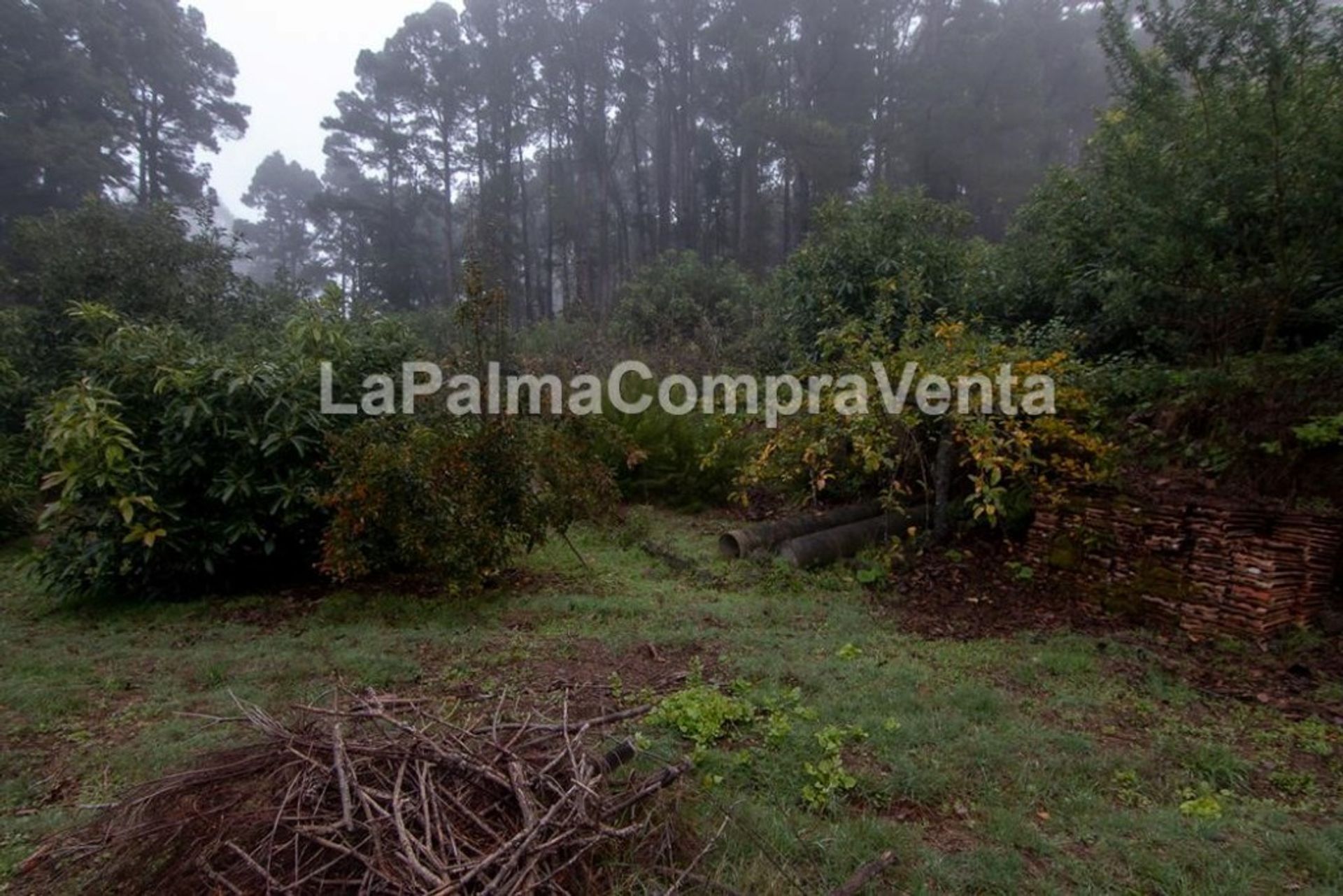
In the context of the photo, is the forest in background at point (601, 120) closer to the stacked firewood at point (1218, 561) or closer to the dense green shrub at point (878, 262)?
the dense green shrub at point (878, 262)

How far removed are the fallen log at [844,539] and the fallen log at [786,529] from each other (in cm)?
12

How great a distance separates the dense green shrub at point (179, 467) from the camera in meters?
4.52

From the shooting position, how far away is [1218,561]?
4043mm

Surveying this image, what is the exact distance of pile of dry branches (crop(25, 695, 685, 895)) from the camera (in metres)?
1.71

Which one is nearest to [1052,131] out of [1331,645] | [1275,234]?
[1275,234]

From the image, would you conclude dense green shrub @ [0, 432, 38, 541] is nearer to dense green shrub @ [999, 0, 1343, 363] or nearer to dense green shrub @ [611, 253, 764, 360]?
dense green shrub @ [611, 253, 764, 360]

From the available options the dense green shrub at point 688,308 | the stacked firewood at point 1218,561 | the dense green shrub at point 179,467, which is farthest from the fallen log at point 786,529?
the dense green shrub at point 688,308

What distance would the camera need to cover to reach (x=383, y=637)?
414cm

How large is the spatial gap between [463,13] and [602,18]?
18.4 feet

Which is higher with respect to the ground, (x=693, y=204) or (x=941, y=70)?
(x=941, y=70)

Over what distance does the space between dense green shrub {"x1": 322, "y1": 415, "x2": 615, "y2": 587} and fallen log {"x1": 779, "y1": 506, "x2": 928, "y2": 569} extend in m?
1.52

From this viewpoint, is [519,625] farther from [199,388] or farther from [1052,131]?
[1052,131]

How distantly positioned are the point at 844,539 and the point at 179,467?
4610mm

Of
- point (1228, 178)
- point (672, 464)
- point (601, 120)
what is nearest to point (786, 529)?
point (672, 464)
